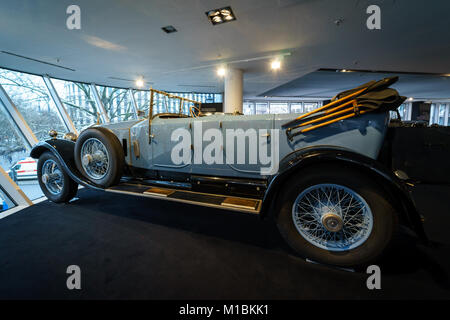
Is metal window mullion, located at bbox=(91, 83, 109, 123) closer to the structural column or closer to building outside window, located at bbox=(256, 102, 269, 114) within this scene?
the structural column

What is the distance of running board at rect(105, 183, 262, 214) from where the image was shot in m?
1.77

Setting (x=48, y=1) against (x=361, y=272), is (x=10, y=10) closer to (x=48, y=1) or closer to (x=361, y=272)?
(x=48, y=1)

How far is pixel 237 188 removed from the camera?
2.11 m

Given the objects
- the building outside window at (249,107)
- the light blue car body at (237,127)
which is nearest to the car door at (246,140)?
the light blue car body at (237,127)

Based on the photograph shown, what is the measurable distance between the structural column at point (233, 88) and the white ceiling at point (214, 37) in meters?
0.42

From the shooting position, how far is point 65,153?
9.20 feet

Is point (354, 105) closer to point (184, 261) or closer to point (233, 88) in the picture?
point (184, 261)

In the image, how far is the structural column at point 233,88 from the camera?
7.09m

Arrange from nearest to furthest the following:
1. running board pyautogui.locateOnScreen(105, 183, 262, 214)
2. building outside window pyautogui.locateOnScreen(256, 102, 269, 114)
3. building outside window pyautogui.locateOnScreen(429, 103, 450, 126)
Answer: running board pyautogui.locateOnScreen(105, 183, 262, 214)
building outside window pyautogui.locateOnScreen(256, 102, 269, 114)
building outside window pyautogui.locateOnScreen(429, 103, 450, 126)

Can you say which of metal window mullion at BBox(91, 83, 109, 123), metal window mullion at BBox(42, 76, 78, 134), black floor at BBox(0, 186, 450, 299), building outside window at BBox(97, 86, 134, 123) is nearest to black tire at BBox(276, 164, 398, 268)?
black floor at BBox(0, 186, 450, 299)

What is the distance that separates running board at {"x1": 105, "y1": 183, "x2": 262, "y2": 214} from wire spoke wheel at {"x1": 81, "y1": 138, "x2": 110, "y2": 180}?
1.40ft
